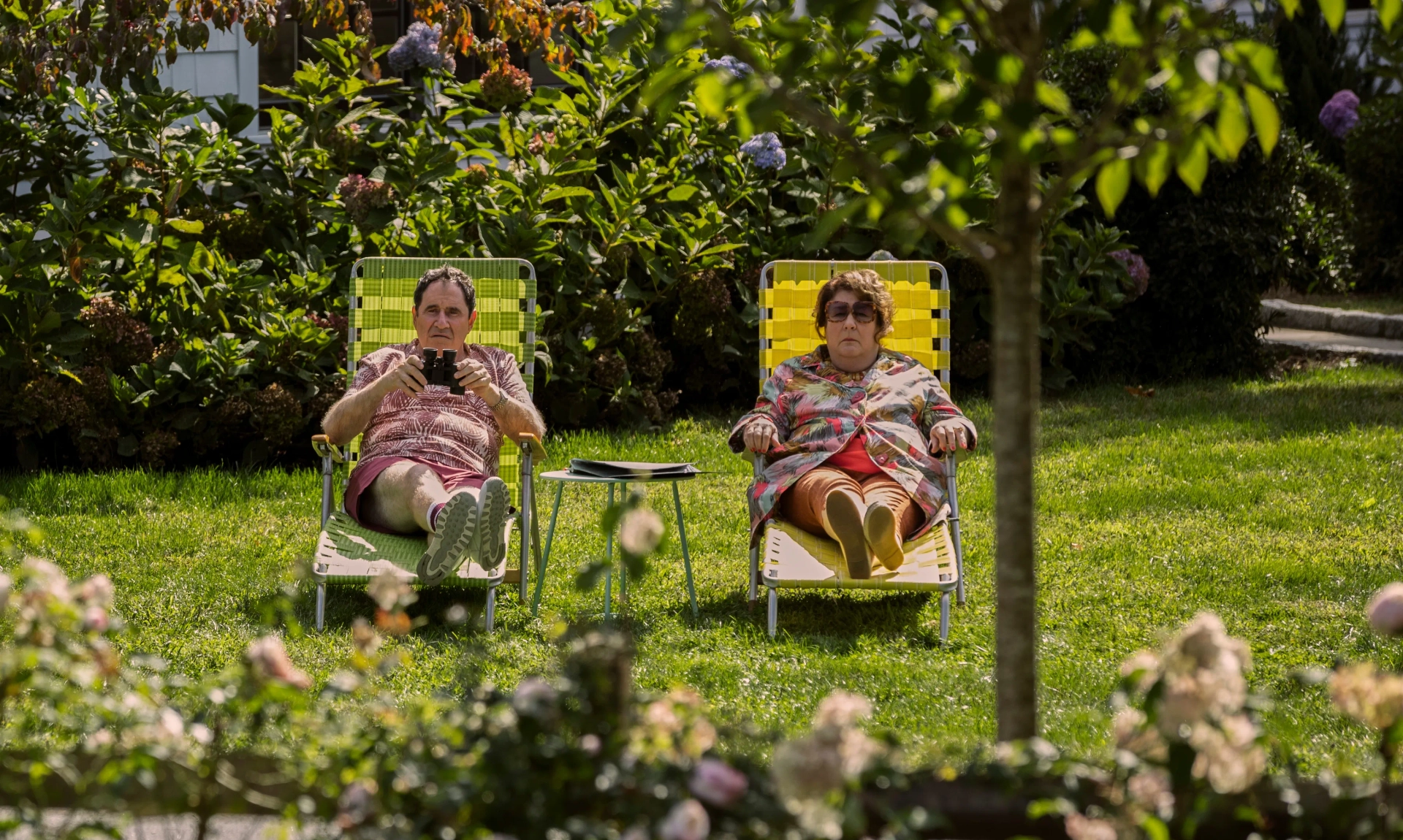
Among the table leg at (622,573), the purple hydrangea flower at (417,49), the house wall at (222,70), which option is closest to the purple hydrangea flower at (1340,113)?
the purple hydrangea flower at (417,49)

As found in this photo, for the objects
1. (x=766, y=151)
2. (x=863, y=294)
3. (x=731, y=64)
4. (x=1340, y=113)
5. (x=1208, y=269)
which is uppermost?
(x=1340, y=113)

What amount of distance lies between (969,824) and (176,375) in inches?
218

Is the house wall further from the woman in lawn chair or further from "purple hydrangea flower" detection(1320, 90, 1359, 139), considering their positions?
"purple hydrangea flower" detection(1320, 90, 1359, 139)

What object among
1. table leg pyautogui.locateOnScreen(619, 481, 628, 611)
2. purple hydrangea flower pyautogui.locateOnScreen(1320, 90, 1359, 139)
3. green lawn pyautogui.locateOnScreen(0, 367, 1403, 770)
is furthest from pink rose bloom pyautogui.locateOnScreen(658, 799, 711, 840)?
purple hydrangea flower pyautogui.locateOnScreen(1320, 90, 1359, 139)

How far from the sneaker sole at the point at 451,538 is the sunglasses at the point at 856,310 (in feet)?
4.96

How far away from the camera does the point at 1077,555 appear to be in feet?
17.5

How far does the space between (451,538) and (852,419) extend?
1.48 m

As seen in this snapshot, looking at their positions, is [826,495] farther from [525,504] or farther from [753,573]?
[525,504]

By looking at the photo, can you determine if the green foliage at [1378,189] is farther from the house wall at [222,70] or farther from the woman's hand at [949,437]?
the house wall at [222,70]

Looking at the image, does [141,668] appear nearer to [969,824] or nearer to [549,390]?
[969,824]

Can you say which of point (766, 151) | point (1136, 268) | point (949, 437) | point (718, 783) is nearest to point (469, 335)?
point (949, 437)

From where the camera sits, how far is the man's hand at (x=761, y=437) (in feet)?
15.9

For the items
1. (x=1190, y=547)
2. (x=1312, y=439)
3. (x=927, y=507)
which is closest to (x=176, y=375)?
(x=927, y=507)

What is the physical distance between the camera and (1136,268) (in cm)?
823
